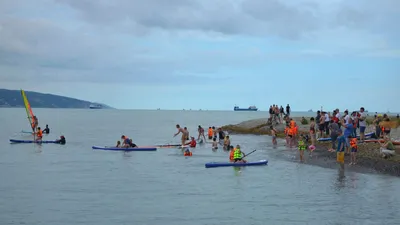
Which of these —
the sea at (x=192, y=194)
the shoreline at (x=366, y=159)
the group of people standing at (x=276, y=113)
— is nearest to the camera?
the sea at (x=192, y=194)

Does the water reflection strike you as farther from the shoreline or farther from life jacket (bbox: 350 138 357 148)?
life jacket (bbox: 350 138 357 148)

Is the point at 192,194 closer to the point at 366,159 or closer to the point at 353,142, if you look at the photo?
the point at 353,142

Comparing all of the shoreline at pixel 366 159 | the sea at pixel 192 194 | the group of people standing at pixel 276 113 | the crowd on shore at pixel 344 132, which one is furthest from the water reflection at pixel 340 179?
the group of people standing at pixel 276 113

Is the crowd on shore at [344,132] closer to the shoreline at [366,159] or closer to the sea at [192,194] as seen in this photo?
the shoreline at [366,159]

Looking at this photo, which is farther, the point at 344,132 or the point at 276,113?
the point at 276,113

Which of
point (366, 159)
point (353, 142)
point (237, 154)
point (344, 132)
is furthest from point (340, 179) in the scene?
point (237, 154)

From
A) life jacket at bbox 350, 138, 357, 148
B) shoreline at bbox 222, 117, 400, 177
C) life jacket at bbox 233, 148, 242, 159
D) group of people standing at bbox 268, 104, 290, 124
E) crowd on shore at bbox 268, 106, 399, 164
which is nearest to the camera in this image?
shoreline at bbox 222, 117, 400, 177

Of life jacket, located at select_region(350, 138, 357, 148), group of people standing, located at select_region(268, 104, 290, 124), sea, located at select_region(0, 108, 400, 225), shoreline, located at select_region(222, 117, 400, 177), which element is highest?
group of people standing, located at select_region(268, 104, 290, 124)

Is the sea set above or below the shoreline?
below

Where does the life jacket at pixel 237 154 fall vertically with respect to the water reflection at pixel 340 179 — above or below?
above

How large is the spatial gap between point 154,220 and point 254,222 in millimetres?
3109

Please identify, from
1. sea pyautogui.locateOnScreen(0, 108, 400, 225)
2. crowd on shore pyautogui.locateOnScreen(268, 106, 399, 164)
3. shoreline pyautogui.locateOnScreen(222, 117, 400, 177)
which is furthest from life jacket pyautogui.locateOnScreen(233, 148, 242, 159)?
shoreline pyautogui.locateOnScreen(222, 117, 400, 177)

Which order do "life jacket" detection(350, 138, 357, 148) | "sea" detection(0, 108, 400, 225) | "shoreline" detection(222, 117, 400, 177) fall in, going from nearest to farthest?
"sea" detection(0, 108, 400, 225)
"shoreline" detection(222, 117, 400, 177)
"life jacket" detection(350, 138, 357, 148)

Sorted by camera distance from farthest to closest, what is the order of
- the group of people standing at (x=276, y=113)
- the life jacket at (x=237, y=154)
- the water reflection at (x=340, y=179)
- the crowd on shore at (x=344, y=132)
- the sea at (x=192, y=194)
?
the group of people standing at (x=276, y=113) → the life jacket at (x=237, y=154) → the crowd on shore at (x=344, y=132) → the water reflection at (x=340, y=179) → the sea at (x=192, y=194)
